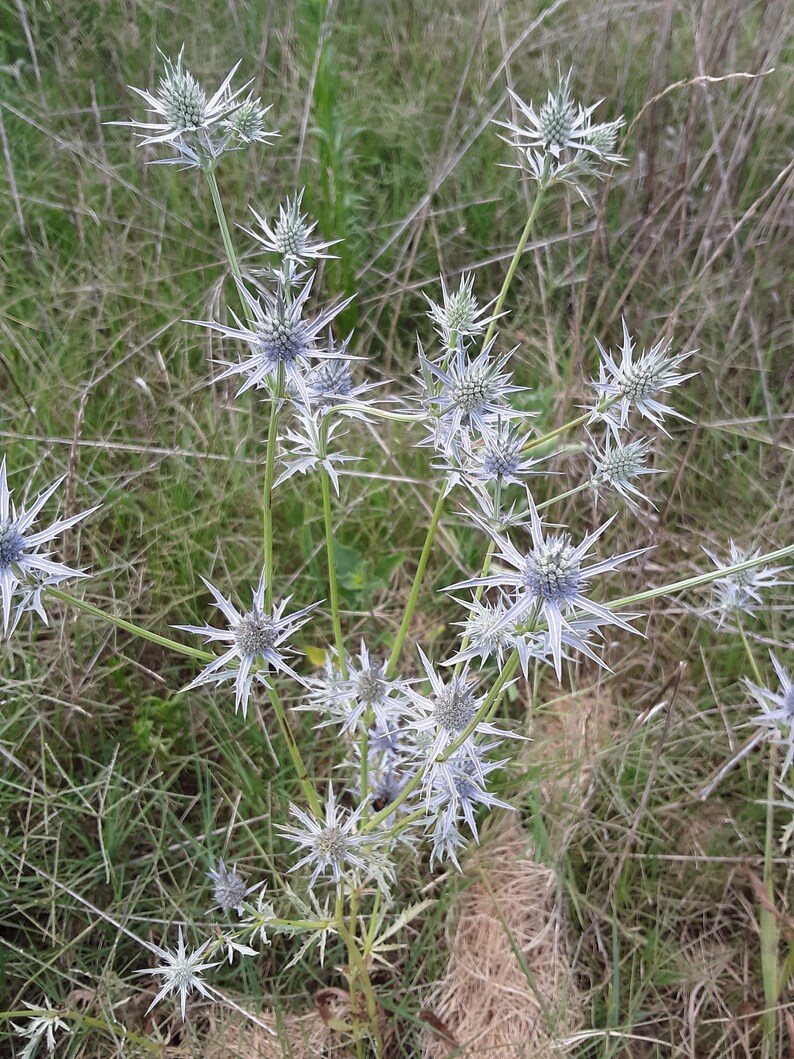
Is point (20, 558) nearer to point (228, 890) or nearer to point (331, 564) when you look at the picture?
point (331, 564)

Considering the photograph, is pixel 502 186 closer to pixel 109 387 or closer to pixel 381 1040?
pixel 109 387

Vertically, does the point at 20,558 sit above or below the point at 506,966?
above

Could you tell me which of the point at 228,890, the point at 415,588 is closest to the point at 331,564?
the point at 415,588

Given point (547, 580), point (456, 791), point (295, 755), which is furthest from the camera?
point (295, 755)

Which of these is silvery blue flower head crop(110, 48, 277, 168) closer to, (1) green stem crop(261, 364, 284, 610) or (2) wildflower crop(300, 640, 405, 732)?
(1) green stem crop(261, 364, 284, 610)

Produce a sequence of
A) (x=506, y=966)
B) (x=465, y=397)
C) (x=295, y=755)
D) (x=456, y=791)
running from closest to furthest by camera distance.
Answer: (x=465, y=397)
(x=456, y=791)
(x=295, y=755)
(x=506, y=966)

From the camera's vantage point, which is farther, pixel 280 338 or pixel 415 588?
pixel 415 588

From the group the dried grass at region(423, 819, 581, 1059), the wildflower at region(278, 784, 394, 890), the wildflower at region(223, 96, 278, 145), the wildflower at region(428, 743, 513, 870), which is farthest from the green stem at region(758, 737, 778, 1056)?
the wildflower at region(223, 96, 278, 145)

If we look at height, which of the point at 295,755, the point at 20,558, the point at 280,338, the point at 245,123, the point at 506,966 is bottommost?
the point at 506,966

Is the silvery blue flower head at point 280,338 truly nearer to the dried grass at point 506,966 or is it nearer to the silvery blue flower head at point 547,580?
the silvery blue flower head at point 547,580
